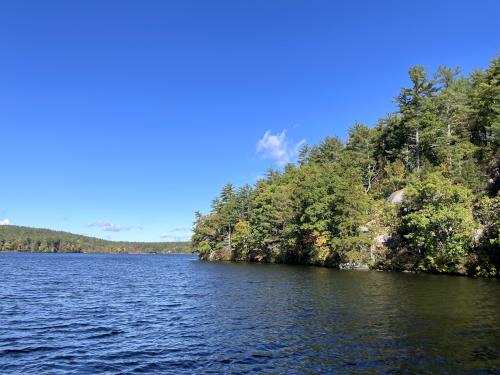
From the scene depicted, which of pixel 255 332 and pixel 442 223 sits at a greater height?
pixel 442 223

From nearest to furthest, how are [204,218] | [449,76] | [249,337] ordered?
[249,337], [449,76], [204,218]

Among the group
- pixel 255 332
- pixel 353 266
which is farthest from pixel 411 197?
pixel 255 332

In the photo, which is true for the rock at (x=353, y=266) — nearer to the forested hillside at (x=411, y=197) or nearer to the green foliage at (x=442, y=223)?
the forested hillside at (x=411, y=197)

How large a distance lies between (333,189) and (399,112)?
68.7 ft

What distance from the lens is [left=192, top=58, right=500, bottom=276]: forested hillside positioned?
52.3 metres

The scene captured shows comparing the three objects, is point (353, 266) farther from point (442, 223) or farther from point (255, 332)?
point (255, 332)

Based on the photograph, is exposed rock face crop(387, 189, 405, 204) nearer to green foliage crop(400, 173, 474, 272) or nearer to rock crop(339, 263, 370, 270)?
green foliage crop(400, 173, 474, 272)

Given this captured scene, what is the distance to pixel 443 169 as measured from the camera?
6706cm

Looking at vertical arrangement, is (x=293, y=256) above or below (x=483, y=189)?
below

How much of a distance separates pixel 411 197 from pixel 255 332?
45707mm

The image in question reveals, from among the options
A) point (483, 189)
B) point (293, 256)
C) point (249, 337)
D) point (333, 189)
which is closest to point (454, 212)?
point (483, 189)

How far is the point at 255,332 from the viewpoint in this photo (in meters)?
21.7

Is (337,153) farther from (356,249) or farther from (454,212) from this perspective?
(454,212)

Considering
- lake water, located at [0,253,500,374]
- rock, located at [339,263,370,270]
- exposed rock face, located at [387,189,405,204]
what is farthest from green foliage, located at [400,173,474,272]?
lake water, located at [0,253,500,374]
